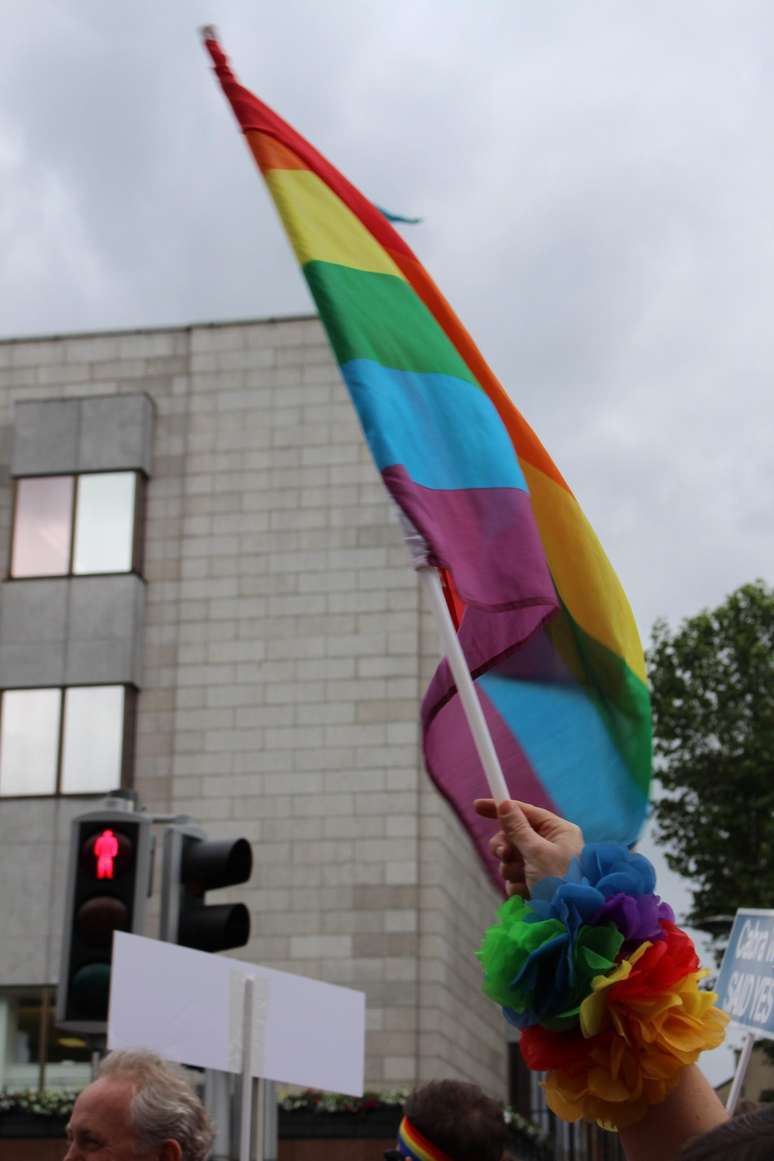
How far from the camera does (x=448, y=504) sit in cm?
500

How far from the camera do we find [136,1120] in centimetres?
424

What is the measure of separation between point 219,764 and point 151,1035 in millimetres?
18628

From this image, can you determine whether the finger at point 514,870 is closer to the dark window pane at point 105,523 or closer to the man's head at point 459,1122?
the man's head at point 459,1122

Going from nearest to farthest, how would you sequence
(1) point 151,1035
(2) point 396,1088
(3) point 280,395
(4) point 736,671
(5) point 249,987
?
(1) point 151,1035
(5) point 249,987
(2) point 396,1088
(3) point 280,395
(4) point 736,671

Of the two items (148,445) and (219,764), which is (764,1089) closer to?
(219,764)

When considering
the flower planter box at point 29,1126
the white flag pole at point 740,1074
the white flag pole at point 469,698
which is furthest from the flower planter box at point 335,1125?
the white flag pole at point 469,698

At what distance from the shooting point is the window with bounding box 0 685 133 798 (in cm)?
2556

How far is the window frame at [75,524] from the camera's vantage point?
1048 inches

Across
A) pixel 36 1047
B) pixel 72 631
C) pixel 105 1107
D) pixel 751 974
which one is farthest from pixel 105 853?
pixel 72 631

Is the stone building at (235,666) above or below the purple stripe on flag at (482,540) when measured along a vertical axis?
above

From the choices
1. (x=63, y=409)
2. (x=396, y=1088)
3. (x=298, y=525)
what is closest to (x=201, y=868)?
(x=396, y=1088)

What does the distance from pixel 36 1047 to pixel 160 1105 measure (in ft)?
70.7

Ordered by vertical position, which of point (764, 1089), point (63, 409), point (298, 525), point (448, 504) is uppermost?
point (63, 409)

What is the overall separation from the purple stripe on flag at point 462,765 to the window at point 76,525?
21.9 metres
